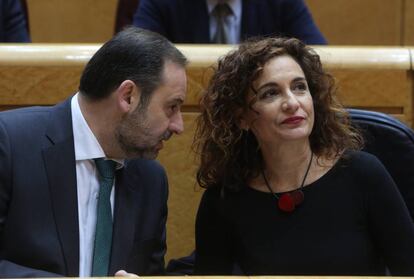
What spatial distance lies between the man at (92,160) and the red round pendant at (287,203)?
0.17 m

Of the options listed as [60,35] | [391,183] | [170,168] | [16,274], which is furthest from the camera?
[60,35]

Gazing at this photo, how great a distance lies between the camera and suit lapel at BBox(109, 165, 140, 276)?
3.45 ft

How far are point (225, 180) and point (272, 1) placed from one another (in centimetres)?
70

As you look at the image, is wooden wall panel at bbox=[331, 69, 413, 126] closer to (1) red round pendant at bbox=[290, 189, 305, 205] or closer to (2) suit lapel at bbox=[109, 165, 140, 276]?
(1) red round pendant at bbox=[290, 189, 305, 205]

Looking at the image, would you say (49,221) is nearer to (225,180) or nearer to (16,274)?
(16,274)

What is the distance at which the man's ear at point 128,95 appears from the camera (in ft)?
3.41

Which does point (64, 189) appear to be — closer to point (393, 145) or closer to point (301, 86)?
point (301, 86)

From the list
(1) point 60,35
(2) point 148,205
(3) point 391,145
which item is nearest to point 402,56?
(3) point 391,145

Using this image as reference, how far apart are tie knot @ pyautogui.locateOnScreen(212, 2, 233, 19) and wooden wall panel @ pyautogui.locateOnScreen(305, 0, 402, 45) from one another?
20.7 inches

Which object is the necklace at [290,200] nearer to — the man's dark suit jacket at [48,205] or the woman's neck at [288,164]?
the woman's neck at [288,164]

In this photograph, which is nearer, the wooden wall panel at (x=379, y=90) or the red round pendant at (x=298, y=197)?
the red round pendant at (x=298, y=197)

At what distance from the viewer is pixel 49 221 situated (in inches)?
39.9

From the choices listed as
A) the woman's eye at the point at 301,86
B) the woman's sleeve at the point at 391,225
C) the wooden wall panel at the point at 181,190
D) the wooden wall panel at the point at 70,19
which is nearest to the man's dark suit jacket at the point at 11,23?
the wooden wall panel at the point at 70,19

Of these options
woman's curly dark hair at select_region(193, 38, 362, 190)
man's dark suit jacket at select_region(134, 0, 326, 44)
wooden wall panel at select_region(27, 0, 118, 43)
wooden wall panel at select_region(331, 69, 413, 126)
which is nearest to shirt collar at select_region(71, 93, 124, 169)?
woman's curly dark hair at select_region(193, 38, 362, 190)
